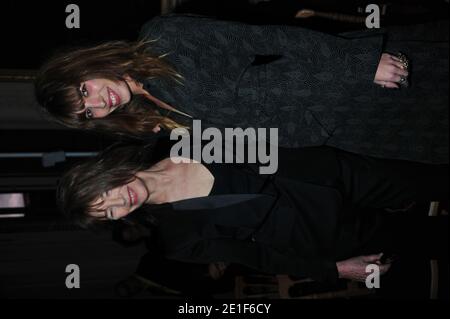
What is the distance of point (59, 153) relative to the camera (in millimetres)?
2713

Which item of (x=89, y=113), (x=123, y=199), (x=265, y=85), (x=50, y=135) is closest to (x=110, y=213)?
(x=123, y=199)

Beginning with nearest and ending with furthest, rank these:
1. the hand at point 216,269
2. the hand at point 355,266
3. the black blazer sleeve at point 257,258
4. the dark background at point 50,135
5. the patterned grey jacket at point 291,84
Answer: the patterned grey jacket at point 291,84, the black blazer sleeve at point 257,258, the hand at point 355,266, the dark background at point 50,135, the hand at point 216,269

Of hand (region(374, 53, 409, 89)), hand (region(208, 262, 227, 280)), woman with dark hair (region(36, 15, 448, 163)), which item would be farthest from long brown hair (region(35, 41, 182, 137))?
hand (region(208, 262, 227, 280))

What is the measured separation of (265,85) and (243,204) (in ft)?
1.38

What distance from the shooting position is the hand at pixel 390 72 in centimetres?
137

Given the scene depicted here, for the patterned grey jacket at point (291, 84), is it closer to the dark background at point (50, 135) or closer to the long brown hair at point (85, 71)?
the long brown hair at point (85, 71)

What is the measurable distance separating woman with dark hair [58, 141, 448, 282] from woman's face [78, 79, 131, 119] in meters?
0.17

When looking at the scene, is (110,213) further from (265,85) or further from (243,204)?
(265,85)

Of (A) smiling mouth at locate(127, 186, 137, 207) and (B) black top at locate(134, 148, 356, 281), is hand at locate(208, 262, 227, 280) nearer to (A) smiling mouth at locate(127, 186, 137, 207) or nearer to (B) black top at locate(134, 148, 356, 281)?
(B) black top at locate(134, 148, 356, 281)

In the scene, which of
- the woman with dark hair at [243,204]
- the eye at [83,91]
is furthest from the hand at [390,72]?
the eye at [83,91]

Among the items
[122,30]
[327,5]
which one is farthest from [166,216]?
[122,30]

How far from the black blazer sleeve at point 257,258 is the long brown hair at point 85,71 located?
1.52ft

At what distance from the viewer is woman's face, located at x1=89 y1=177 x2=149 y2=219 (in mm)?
1370
